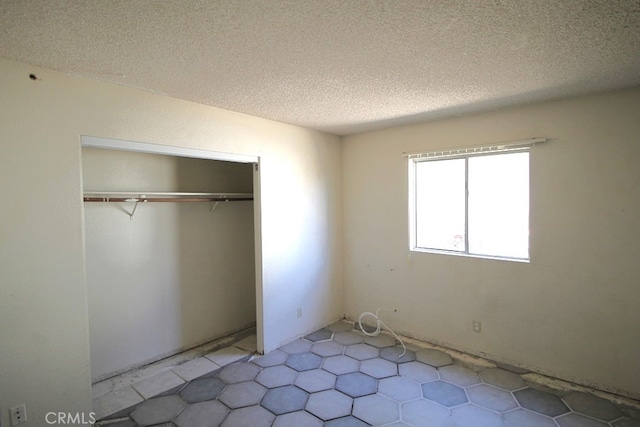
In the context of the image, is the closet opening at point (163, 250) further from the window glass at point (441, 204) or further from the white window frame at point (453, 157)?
the window glass at point (441, 204)

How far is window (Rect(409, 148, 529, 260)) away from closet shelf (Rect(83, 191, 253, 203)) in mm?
2069

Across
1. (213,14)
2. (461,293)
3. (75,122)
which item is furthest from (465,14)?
(461,293)

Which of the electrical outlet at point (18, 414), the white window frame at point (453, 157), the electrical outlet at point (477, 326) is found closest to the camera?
the electrical outlet at point (18, 414)

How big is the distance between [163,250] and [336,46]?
2662 mm

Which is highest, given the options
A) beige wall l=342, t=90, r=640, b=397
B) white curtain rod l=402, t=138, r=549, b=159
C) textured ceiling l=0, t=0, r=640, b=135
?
textured ceiling l=0, t=0, r=640, b=135

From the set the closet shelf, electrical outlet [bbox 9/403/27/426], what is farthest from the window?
electrical outlet [bbox 9/403/27/426]

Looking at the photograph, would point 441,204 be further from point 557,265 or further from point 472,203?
point 557,265

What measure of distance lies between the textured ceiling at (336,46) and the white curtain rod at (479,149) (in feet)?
1.24

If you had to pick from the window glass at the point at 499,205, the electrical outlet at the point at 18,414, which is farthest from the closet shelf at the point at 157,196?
the window glass at the point at 499,205

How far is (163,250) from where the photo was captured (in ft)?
11.1

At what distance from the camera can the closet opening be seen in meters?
2.91

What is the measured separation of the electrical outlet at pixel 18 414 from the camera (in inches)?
74.5

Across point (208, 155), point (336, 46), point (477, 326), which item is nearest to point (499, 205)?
point (477, 326)

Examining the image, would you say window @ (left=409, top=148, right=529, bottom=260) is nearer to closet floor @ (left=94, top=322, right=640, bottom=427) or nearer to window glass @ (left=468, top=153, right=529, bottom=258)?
window glass @ (left=468, top=153, right=529, bottom=258)
